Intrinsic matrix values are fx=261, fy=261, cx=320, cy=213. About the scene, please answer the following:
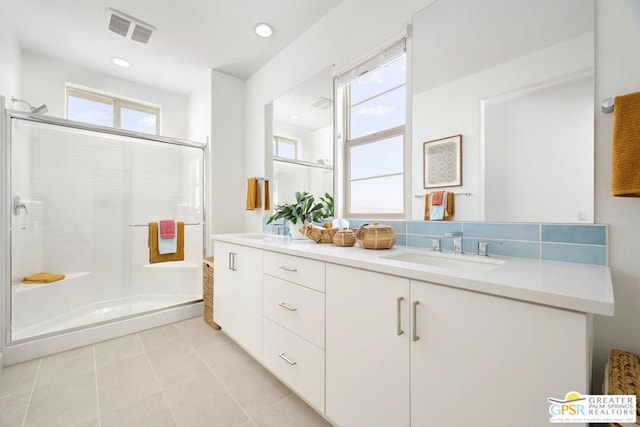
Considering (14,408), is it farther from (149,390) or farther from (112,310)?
(112,310)

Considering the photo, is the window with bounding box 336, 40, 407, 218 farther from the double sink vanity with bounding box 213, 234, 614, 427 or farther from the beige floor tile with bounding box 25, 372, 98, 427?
the beige floor tile with bounding box 25, 372, 98, 427

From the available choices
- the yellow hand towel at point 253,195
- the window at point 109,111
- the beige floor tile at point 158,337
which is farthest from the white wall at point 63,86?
the beige floor tile at point 158,337

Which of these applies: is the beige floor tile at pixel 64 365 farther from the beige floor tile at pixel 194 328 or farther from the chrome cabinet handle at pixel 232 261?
the chrome cabinet handle at pixel 232 261

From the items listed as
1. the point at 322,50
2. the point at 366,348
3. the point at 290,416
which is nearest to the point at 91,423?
the point at 290,416

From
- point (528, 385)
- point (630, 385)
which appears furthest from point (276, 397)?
point (630, 385)

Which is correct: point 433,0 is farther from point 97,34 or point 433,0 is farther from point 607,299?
point 97,34

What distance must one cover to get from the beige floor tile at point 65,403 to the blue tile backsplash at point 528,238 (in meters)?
1.99

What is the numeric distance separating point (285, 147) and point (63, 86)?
8.44ft

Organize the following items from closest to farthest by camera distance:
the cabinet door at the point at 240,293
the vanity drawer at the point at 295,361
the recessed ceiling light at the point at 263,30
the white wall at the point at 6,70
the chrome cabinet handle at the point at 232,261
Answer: the vanity drawer at the point at 295,361, the cabinet door at the point at 240,293, the white wall at the point at 6,70, the chrome cabinet handle at the point at 232,261, the recessed ceiling light at the point at 263,30

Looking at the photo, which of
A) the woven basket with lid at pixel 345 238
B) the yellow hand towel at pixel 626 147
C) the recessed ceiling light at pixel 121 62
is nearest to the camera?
the yellow hand towel at pixel 626 147

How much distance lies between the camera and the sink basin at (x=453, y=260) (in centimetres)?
110

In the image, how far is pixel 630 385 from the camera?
669 mm

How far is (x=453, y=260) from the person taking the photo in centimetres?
122

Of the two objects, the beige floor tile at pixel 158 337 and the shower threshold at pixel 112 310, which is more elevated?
the shower threshold at pixel 112 310
